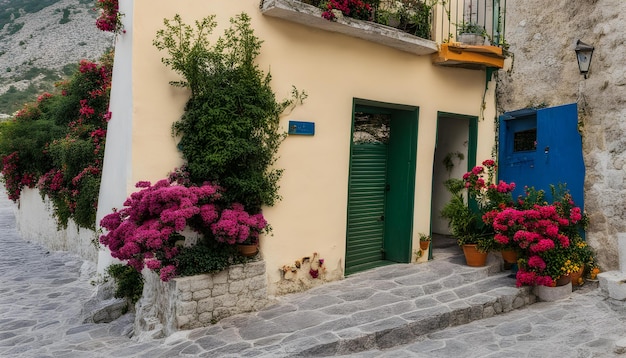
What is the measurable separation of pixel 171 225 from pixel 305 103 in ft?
8.59

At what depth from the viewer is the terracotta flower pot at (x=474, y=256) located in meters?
7.17

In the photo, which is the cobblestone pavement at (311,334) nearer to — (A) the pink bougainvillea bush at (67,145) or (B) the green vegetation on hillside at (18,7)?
(A) the pink bougainvillea bush at (67,145)

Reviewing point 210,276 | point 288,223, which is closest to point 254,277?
point 210,276

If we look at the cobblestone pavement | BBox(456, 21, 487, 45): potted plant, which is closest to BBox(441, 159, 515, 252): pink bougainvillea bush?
the cobblestone pavement

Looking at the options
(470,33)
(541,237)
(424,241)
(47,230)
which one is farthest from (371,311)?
(47,230)

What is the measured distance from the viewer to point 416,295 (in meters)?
6.03

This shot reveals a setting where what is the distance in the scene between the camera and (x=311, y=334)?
476 cm

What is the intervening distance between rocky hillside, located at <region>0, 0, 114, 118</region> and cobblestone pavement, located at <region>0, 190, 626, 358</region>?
38.4m

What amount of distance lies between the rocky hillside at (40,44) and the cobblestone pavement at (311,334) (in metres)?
38.4

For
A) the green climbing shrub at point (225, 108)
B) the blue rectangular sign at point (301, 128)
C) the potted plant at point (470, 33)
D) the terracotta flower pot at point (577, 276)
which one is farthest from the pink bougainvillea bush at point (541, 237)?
the green climbing shrub at point (225, 108)

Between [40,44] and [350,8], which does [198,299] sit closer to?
[350,8]

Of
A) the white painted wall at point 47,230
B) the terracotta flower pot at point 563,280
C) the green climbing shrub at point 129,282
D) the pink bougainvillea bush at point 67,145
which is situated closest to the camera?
the green climbing shrub at point 129,282

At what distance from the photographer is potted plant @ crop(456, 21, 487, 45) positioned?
768cm

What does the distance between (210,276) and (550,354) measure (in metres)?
3.80
